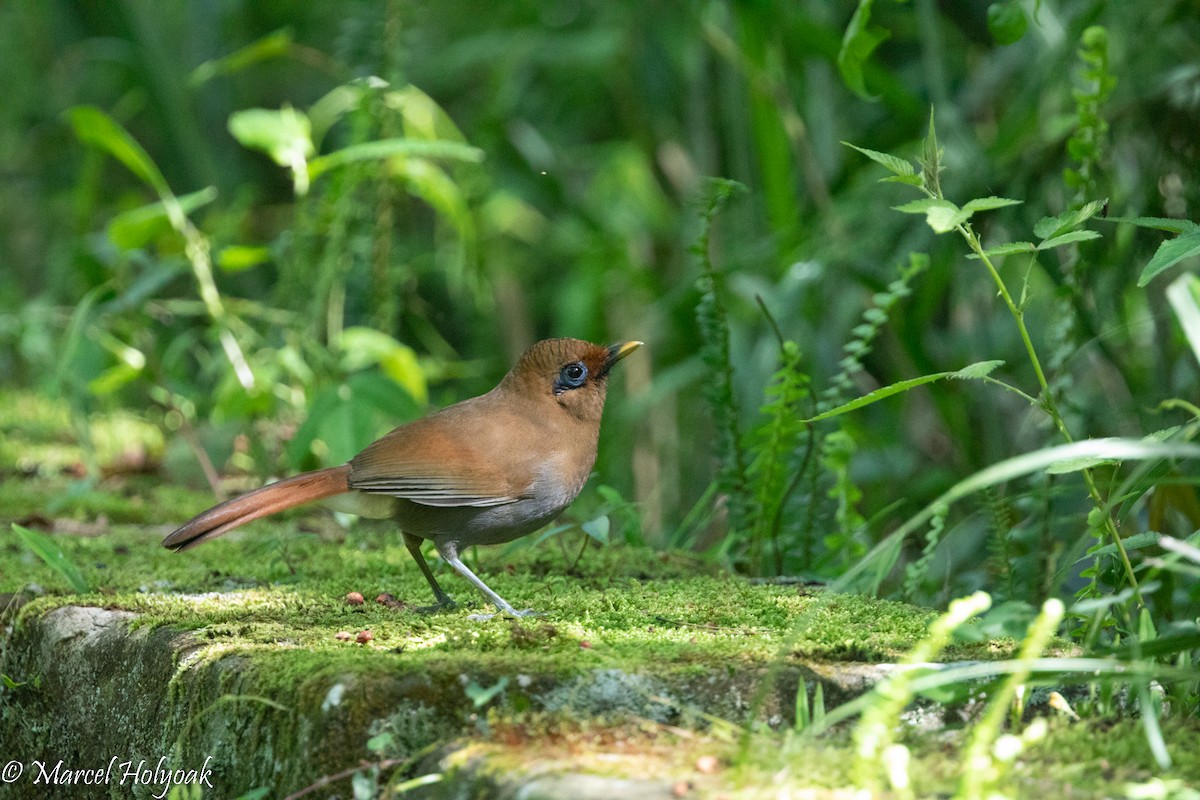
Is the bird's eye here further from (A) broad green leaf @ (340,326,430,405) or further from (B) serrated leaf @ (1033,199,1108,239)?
(B) serrated leaf @ (1033,199,1108,239)

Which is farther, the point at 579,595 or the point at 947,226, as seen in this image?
the point at 579,595

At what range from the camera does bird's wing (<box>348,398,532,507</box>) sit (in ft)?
9.70

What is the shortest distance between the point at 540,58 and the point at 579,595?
14.8 ft

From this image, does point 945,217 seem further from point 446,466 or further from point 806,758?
point 446,466

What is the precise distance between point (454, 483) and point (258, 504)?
446 mm

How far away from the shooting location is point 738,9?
4.68 metres

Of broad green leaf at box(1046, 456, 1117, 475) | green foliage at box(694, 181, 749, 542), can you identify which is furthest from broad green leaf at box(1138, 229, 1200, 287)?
green foliage at box(694, 181, 749, 542)

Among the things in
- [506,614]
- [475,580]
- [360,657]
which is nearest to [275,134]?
[475,580]

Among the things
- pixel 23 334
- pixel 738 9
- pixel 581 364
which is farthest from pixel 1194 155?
pixel 23 334

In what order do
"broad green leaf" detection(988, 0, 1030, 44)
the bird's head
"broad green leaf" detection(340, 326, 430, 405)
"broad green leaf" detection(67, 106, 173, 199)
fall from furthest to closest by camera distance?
1. "broad green leaf" detection(340, 326, 430, 405)
2. "broad green leaf" detection(67, 106, 173, 199)
3. the bird's head
4. "broad green leaf" detection(988, 0, 1030, 44)

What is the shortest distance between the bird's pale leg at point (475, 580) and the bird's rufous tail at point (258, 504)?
0.28 metres

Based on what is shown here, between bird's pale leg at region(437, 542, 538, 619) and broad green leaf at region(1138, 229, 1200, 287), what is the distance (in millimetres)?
1265

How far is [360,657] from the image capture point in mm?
2068

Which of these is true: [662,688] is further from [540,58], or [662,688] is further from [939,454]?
[540,58]
